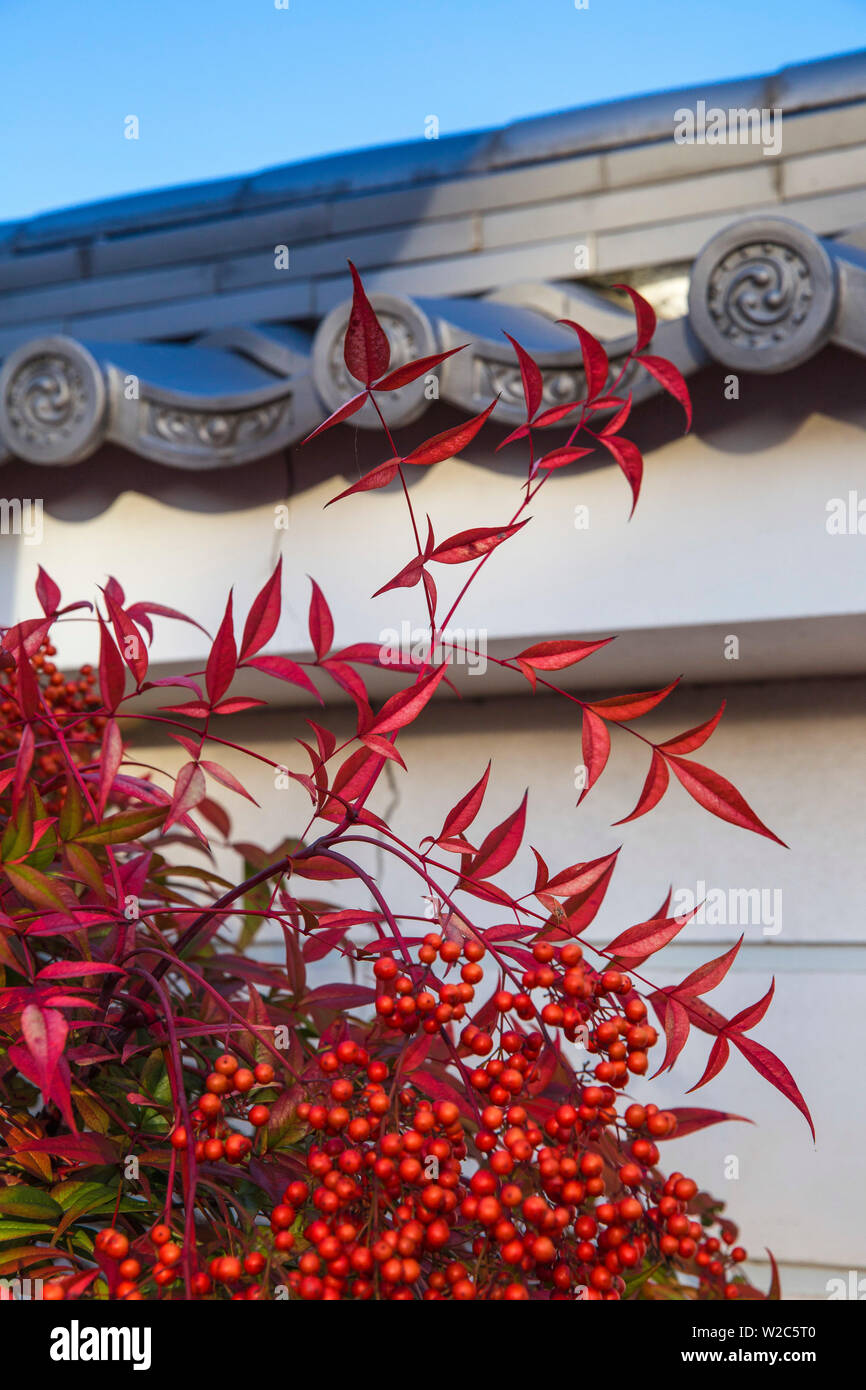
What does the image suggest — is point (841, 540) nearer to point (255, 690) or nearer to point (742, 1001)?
point (742, 1001)

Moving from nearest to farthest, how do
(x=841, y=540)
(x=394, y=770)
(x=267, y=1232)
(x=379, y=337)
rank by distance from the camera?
(x=379, y=337) < (x=267, y=1232) < (x=841, y=540) < (x=394, y=770)

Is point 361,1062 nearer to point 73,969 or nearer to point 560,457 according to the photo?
point 73,969

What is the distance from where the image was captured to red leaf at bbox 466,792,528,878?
1.63 feet

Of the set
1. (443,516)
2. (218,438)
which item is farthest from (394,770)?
(218,438)

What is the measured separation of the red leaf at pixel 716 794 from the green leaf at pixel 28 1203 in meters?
0.36

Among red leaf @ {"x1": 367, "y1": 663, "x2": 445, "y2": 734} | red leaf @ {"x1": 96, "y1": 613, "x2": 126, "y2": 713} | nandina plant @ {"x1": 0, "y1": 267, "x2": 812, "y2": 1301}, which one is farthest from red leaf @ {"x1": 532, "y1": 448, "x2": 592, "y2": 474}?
red leaf @ {"x1": 96, "y1": 613, "x2": 126, "y2": 713}

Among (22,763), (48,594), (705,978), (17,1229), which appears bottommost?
(17,1229)

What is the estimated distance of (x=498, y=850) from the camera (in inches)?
19.7

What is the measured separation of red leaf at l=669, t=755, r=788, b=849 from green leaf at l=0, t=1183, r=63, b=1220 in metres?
0.36

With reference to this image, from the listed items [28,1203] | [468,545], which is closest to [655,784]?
[468,545]

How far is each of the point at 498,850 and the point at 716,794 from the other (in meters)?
0.11

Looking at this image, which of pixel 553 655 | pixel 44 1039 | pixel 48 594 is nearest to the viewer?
pixel 44 1039
